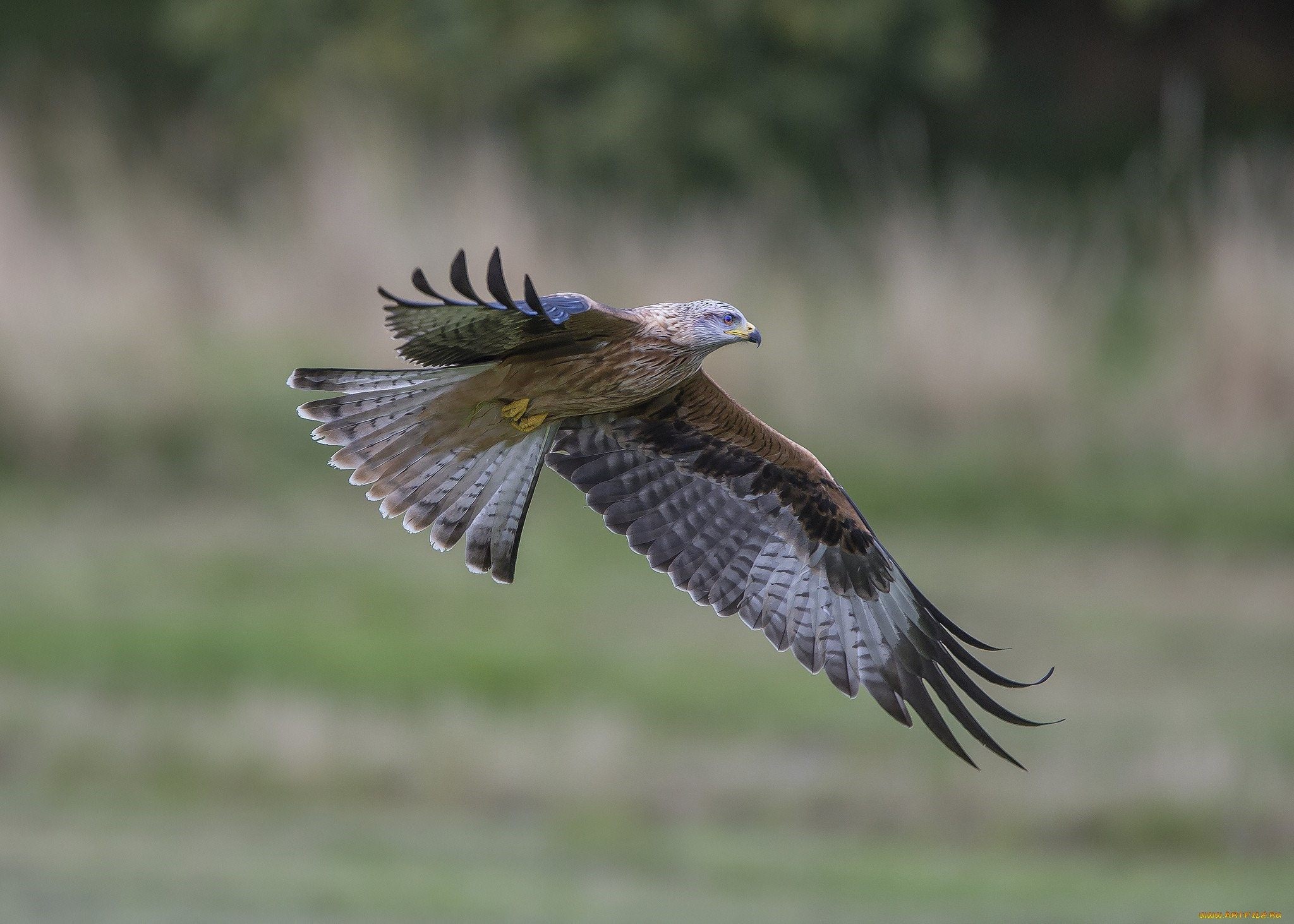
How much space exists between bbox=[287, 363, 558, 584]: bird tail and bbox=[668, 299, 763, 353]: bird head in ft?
1.89

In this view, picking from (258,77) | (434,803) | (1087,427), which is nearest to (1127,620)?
(1087,427)

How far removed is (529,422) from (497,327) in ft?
1.89

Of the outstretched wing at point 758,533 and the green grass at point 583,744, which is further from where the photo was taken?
the green grass at point 583,744

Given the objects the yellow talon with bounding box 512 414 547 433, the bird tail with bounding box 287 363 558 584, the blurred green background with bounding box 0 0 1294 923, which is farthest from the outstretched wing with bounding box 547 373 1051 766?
the blurred green background with bounding box 0 0 1294 923

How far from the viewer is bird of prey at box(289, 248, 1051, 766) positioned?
5207mm

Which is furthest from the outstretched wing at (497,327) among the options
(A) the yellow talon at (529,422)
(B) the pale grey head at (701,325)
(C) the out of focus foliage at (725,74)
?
(C) the out of focus foliage at (725,74)

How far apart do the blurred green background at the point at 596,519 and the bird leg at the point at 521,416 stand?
4210mm

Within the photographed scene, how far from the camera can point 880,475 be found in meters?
14.0

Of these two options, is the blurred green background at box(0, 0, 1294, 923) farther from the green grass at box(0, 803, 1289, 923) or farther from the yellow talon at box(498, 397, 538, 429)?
the yellow talon at box(498, 397, 538, 429)

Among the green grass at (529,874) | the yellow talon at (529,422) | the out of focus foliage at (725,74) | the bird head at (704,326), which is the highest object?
the out of focus foliage at (725,74)

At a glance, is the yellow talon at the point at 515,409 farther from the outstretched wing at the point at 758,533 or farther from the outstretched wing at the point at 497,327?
the outstretched wing at the point at 758,533

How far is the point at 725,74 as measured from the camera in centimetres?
1862

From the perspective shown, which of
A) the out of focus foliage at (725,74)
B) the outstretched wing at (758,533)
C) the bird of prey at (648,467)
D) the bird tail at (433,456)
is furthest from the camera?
the out of focus foliage at (725,74)

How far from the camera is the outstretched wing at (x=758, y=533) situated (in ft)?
20.0
